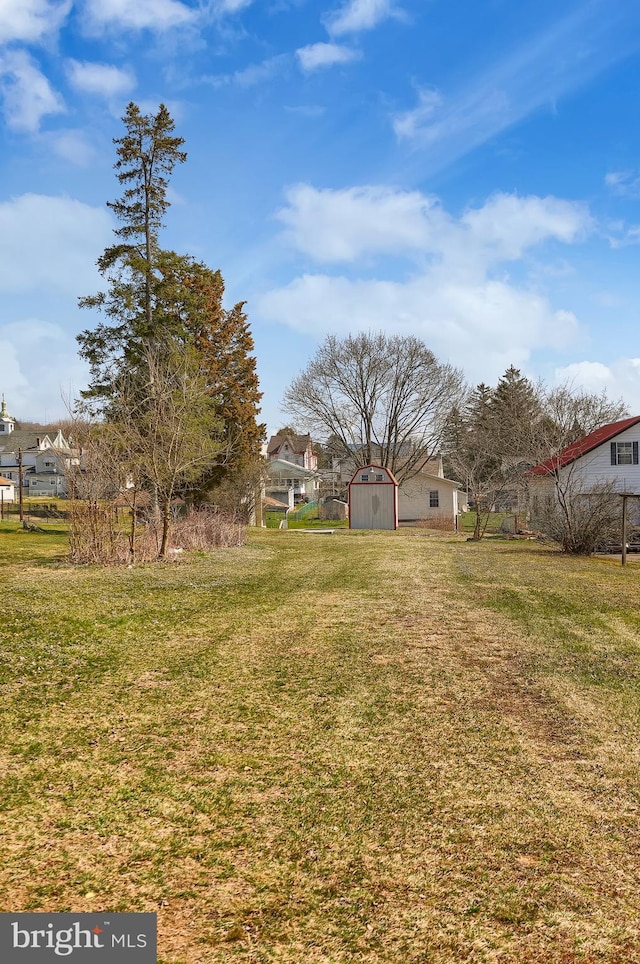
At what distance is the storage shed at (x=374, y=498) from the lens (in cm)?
3425

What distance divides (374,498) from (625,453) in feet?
40.2

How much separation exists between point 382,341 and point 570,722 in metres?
40.0

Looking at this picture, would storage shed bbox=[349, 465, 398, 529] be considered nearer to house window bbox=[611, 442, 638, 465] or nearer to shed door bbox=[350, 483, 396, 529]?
shed door bbox=[350, 483, 396, 529]

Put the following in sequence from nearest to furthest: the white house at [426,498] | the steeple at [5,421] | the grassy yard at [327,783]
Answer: the grassy yard at [327,783]
the white house at [426,498]
the steeple at [5,421]

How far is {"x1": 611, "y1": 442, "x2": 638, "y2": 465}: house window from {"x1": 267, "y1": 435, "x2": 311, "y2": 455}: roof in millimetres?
50869

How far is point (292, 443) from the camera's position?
80.2 meters

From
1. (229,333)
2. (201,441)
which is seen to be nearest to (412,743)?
(201,441)

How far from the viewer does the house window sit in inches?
1161

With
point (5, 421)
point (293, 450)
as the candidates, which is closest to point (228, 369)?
point (293, 450)

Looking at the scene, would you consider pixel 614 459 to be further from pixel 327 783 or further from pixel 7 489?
pixel 7 489

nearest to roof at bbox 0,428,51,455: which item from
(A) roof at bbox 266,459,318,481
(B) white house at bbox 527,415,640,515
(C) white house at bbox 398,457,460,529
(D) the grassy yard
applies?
(A) roof at bbox 266,459,318,481

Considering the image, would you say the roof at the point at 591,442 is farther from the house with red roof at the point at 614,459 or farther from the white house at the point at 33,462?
the white house at the point at 33,462

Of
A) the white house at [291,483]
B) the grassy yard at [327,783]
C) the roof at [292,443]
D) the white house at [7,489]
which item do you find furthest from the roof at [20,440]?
the grassy yard at [327,783]

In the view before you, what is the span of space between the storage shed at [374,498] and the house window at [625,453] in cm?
1069
